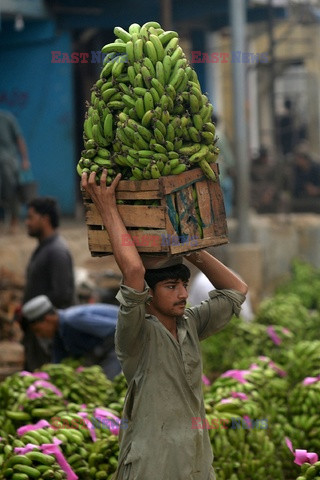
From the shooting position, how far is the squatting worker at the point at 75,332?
6.69 meters

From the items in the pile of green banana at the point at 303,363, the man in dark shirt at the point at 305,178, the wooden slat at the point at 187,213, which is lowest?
the pile of green banana at the point at 303,363

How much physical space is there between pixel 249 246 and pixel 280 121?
1081 centimetres

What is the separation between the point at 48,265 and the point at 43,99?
8.21m

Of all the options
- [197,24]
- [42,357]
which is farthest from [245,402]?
[197,24]

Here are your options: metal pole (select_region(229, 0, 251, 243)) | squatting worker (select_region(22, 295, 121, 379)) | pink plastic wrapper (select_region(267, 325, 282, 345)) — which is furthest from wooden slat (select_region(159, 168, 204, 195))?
metal pole (select_region(229, 0, 251, 243))

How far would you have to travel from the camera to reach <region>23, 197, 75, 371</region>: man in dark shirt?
25.0ft

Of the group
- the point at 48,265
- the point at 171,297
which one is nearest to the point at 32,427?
the point at 171,297

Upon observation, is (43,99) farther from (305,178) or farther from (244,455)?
(244,455)

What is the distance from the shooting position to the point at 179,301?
3.96 m

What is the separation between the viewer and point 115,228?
12.4 ft

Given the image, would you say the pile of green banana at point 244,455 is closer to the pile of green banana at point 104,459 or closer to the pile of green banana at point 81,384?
the pile of green banana at point 104,459

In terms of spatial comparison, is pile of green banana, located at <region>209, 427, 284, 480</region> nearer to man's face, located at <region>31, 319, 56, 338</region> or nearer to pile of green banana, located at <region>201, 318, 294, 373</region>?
pile of green banana, located at <region>201, 318, 294, 373</region>

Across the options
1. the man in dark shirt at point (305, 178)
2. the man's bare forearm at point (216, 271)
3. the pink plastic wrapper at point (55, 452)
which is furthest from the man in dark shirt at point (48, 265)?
the man in dark shirt at point (305, 178)

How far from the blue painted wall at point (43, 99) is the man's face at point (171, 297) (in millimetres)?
11697
